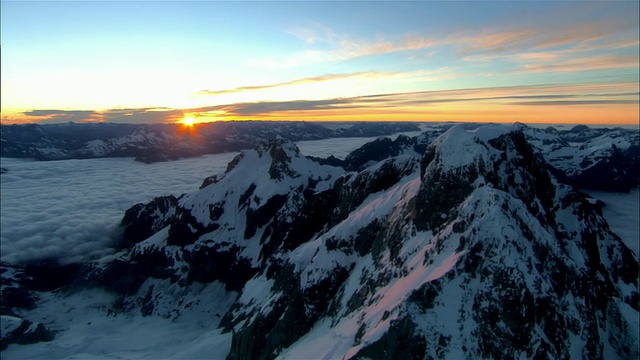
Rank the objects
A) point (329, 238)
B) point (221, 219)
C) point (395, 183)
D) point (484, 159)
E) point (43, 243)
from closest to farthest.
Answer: point (484, 159) → point (329, 238) → point (395, 183) → point (221, 219) → point (43, 243)

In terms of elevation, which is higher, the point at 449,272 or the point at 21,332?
the point at 449,272

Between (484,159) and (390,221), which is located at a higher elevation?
(484,159)

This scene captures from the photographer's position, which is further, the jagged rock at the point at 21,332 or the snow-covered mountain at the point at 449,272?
the jagged rock at the point at 21,332

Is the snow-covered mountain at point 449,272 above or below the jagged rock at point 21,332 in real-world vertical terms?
above

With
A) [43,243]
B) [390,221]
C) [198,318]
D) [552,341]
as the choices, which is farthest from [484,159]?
[43,243]

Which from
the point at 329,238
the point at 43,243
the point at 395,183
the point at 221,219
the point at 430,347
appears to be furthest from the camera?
the point at 43,243

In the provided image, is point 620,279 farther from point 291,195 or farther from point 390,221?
point 291,195

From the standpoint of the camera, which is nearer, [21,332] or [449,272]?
[449,272]

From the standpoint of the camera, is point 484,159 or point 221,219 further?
point 221,219

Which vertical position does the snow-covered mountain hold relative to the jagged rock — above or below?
above

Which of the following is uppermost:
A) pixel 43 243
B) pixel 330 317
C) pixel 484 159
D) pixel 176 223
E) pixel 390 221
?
pixel 484 159

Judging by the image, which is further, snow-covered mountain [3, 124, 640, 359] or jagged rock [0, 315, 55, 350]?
jagged rock [0, 315, 55, 350]
